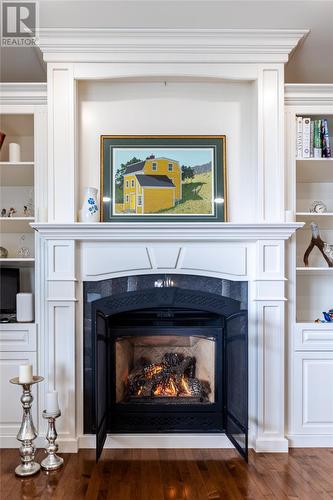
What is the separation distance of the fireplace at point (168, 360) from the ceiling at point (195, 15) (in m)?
1.68

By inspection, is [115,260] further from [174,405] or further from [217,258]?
[174,405]

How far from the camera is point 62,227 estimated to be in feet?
8.27

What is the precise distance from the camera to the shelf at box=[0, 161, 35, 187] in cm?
276

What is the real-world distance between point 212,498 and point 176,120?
236 cm

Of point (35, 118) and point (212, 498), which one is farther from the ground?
point (35, 118)

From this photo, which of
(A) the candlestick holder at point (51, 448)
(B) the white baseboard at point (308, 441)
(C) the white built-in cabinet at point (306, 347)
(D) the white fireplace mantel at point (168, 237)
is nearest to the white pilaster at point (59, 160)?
(D) the white fireplace mantel at point (168, 237)

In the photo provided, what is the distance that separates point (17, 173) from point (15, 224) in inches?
14.8

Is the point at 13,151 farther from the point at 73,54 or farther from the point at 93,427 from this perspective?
the point at 93,427

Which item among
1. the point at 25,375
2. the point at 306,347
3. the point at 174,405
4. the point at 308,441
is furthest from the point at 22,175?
the point at 308,441

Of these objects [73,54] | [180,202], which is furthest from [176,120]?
[73,54]

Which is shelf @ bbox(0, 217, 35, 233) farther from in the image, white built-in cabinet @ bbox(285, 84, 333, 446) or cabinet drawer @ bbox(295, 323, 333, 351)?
cabinet drawer @ bbox(295, 323, 333, 351)

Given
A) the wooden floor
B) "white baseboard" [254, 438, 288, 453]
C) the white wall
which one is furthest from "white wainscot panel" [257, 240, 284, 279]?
the wooden floor

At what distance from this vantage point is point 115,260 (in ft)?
8.73

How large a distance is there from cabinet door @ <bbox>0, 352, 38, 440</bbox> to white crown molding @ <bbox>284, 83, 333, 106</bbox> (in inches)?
98.7
